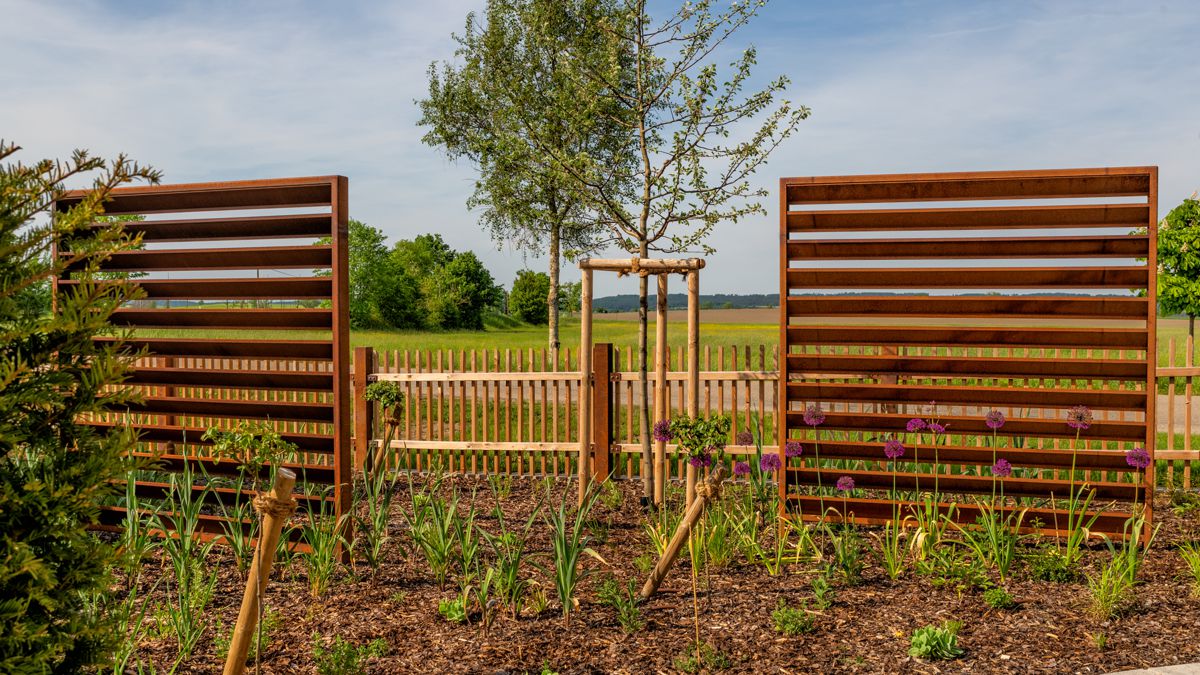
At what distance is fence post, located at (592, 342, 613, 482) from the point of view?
7.64m

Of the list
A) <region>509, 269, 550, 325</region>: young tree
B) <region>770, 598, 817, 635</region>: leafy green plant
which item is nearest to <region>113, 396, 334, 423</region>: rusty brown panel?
<region>770, 598, 817, 635</region>: leafy green plant

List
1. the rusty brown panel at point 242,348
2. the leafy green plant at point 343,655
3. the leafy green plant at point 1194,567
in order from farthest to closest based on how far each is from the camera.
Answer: the rusty brown panel at point 242,348, the leafy green plant at point 1194,567, the leafy green plant at point 343,655

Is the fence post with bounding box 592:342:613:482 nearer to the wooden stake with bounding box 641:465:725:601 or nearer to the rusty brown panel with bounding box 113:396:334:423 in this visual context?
the rusty brown panel with bounding box 113:396:334:423

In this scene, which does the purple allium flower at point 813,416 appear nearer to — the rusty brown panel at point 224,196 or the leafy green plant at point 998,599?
the leafy green plant at point 998,599

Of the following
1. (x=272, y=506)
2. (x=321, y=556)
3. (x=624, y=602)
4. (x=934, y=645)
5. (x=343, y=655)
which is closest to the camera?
(x=272, y=506)

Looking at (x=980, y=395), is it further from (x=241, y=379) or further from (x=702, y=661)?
(x=241, y=379)

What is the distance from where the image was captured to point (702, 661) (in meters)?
3.68

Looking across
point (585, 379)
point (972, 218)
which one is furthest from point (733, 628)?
point (972, 218)

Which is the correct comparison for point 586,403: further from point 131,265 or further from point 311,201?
point 131,265

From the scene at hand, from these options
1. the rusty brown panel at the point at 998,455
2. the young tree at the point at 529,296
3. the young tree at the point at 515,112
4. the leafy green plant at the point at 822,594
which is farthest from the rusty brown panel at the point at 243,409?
the young tree at the point at 529,296

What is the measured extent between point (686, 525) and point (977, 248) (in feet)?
9.62

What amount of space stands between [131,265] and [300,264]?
3.93 feet

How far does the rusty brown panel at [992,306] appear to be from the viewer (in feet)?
17.9

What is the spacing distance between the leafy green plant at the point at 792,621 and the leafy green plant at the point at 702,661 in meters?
0.38
